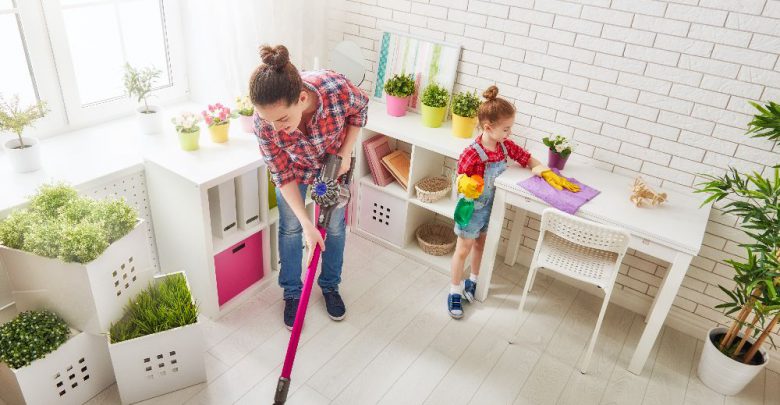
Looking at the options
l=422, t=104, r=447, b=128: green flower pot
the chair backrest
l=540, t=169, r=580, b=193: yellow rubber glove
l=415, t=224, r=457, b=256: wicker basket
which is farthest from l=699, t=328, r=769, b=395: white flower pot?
l=422, t=104, r=447, b=128: green flower pot

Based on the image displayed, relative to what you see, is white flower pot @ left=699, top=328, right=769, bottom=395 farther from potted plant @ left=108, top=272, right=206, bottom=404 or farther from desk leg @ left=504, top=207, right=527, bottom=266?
potted plant @ left=108, top=272, right=206, bottom=404

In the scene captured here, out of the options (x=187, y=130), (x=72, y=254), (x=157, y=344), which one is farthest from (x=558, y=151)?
(x=72, y=254)

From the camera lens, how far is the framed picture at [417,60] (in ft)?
9.43

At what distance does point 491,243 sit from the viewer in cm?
264

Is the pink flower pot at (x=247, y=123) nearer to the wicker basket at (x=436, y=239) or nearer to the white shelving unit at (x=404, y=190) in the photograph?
the white shelving unit at (x=404, y=190)

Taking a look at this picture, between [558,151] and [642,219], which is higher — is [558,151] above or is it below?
above

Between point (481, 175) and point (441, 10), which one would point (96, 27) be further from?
point (481, 175)

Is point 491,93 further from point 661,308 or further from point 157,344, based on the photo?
point 157,344

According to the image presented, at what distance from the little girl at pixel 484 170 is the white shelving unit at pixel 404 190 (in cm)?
22

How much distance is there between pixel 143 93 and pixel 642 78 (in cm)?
224

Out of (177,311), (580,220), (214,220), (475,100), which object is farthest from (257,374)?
(475,100)

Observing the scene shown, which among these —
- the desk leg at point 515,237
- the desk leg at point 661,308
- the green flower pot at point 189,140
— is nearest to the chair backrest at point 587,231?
the desk leg at point 661,308

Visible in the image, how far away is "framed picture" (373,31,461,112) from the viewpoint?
113 inches

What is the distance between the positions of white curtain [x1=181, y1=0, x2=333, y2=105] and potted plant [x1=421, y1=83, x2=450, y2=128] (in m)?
0.75
